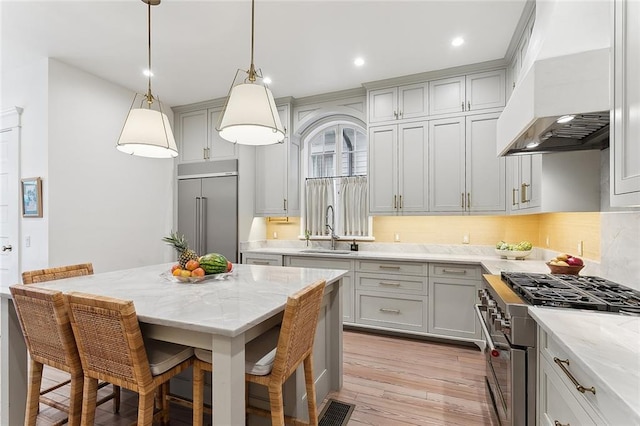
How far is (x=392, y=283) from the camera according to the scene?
350 cm

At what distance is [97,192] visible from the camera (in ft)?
12.1

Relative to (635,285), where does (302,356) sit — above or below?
below

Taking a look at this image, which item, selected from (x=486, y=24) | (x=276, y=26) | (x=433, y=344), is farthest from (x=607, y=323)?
(x=276, y=26)

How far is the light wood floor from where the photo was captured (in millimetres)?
2105

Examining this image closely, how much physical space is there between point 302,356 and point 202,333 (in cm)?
58

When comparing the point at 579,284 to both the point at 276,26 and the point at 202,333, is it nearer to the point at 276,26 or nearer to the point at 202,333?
the point at 202,333

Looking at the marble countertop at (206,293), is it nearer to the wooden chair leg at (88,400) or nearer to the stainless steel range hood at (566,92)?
the wooden chair leg at (88,400)

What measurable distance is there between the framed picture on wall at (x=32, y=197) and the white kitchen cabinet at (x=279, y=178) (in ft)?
7.73

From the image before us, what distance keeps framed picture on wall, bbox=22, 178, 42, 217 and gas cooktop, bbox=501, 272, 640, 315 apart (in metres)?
4.31

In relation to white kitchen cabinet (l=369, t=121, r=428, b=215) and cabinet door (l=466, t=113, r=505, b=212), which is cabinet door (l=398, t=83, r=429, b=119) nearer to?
white kitchen cabinet (l=369, t=121, r=428, b=215)

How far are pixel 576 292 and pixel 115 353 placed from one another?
7.50 ft

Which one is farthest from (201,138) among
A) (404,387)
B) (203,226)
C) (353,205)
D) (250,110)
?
(404,387)

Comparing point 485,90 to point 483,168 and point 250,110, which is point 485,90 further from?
point 250,110

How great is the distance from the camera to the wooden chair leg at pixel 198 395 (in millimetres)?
1462
